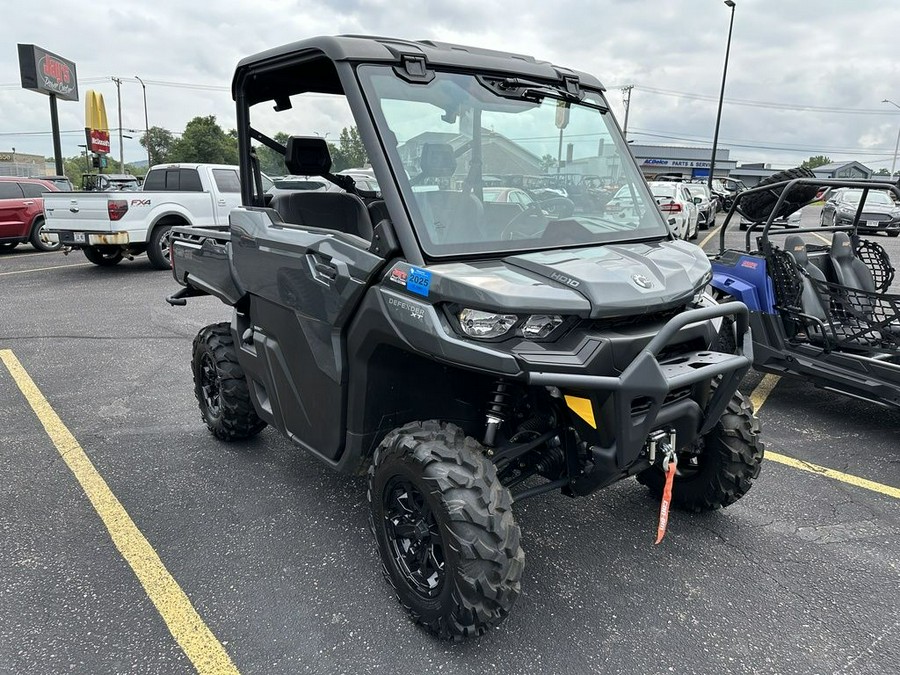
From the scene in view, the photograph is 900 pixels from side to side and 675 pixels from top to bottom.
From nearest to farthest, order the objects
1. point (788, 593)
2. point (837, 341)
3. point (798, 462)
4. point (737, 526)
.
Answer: point (788, 593), point (737, 526), point (798, 462), point (837, 341)

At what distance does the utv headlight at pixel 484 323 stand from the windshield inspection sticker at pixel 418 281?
16cm

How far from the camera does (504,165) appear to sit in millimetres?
2883

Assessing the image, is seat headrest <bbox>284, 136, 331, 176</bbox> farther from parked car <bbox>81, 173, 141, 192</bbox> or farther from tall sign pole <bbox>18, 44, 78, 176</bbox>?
tall sign pole <bbox>18, 44, 78, 176</bbox>

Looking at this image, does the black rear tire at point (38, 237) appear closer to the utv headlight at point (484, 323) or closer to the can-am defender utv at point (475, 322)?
the can-am defender utv at point (475, 322)

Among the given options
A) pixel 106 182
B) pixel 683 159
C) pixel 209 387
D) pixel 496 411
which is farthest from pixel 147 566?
pixel 683 159

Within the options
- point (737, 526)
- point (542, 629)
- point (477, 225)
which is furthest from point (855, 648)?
point (477, 225)

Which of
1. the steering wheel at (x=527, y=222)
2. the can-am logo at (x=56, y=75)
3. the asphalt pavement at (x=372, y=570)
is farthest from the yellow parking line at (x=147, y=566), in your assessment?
the can-am logo at (x=56, y=75)

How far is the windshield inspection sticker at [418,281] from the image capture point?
7.69 feet

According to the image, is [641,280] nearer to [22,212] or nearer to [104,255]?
[104,255]

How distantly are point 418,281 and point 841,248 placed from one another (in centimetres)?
479

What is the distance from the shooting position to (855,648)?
257 cm

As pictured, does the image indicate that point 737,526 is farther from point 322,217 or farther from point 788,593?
point 322,217

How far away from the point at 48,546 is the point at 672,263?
3.28 metres

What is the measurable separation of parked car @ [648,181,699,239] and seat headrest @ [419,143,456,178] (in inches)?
533
